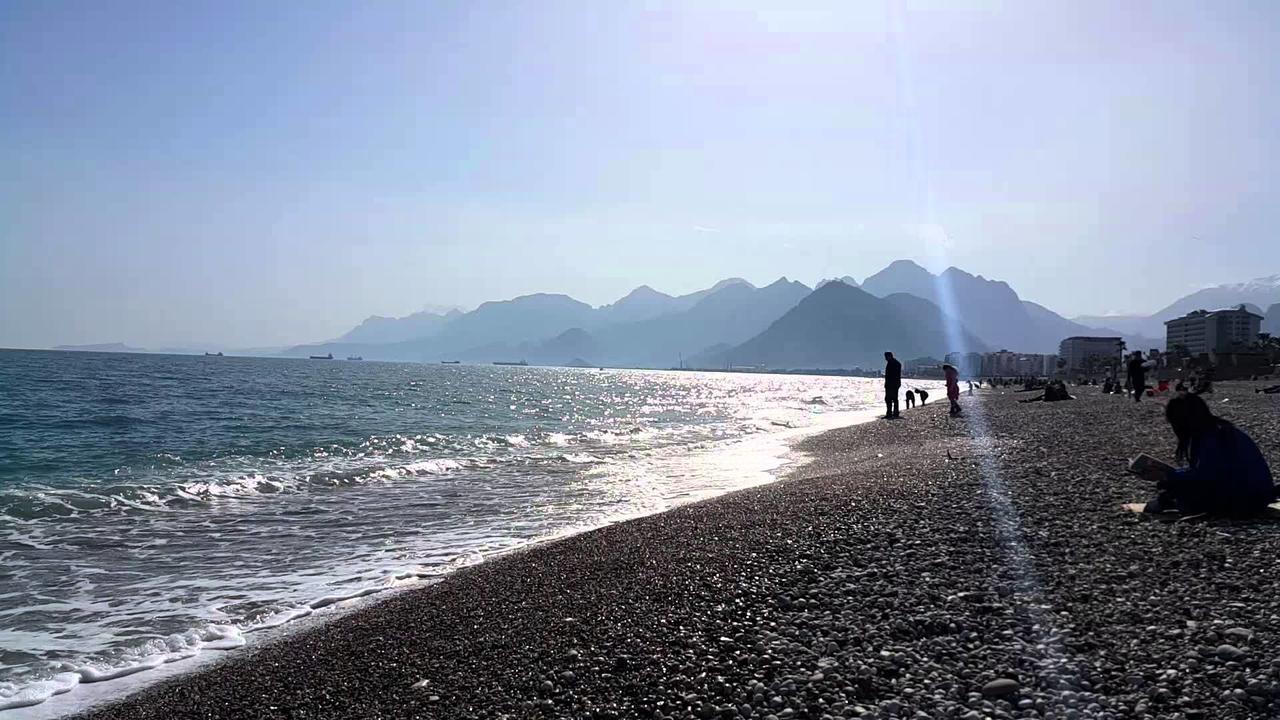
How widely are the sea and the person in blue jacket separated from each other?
860 centimetres

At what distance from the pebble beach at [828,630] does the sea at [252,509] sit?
1.45 m

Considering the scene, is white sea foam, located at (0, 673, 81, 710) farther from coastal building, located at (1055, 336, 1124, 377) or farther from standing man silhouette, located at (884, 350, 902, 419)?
coastal building, located at (1055, 336, 1124, 377)

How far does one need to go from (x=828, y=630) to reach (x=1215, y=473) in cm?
581

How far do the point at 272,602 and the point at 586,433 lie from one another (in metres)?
25.6

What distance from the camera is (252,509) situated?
1545 cm

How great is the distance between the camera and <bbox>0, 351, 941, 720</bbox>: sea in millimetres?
8047

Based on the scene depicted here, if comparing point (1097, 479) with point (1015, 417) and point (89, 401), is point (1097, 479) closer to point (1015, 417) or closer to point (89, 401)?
point (1015, 417)

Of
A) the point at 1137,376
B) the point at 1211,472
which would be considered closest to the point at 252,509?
the point at 1211,472

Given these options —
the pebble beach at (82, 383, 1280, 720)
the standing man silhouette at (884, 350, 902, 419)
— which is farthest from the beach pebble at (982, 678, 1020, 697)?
the standing man silhouette at (884, 350, 902, 419)

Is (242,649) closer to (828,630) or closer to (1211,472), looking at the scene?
(828,630)

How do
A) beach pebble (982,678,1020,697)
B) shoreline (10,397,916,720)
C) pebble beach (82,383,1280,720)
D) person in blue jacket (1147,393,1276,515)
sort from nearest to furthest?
beach pebble (982,678,1020,697) → pebble beach (82,383,1280,720) → shoreline (10,397,916,720) → person in blue jacket (1147,393,1276,515)

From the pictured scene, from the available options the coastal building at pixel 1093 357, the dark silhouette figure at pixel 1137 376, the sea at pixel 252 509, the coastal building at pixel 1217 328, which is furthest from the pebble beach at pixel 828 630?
the coastal building at pixel 1217 328

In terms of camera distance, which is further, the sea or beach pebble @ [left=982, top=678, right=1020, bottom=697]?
the sea

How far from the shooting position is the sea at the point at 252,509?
26.4ft
